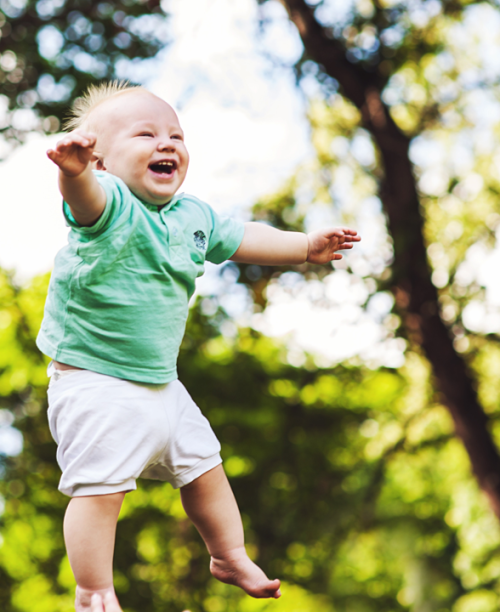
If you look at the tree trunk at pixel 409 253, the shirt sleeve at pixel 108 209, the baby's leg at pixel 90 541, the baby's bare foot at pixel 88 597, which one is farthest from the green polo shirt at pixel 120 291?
the tree trunk at pixel 409 253

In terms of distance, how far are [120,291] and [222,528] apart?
19.8 inches

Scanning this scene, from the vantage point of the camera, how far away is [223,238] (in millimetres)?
1322

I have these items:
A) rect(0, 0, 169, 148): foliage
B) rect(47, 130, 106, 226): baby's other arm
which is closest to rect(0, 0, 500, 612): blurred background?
rect(0, 0, 169, 148): foliage

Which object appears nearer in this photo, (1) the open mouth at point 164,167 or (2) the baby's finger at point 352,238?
(1) the open mouth at point 164,167

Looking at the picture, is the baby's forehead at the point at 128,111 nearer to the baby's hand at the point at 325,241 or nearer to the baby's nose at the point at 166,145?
the baby's nose at the point at 166,145

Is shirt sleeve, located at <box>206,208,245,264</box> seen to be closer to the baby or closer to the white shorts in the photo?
the baby

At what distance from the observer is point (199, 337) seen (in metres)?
4.55

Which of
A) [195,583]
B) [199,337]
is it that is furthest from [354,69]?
[195,583]

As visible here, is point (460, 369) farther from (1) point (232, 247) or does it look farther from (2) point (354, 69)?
(1) point (232, 247)

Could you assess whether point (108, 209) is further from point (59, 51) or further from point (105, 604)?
point (59, 51)

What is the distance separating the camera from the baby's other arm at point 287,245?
1.37 m

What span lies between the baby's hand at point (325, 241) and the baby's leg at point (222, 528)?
0.48 metres

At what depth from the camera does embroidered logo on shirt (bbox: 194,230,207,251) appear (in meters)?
1.25

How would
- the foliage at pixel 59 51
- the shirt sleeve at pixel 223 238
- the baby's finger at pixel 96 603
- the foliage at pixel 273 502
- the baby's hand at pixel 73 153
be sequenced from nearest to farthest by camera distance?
the baby's hand at pixel 73 153 → the baby's finger at pixel 96 603 → the shirt sleeve at pixel 223 238 → the foliage at pixel 59 51 → the foliage at pixel 273 502
